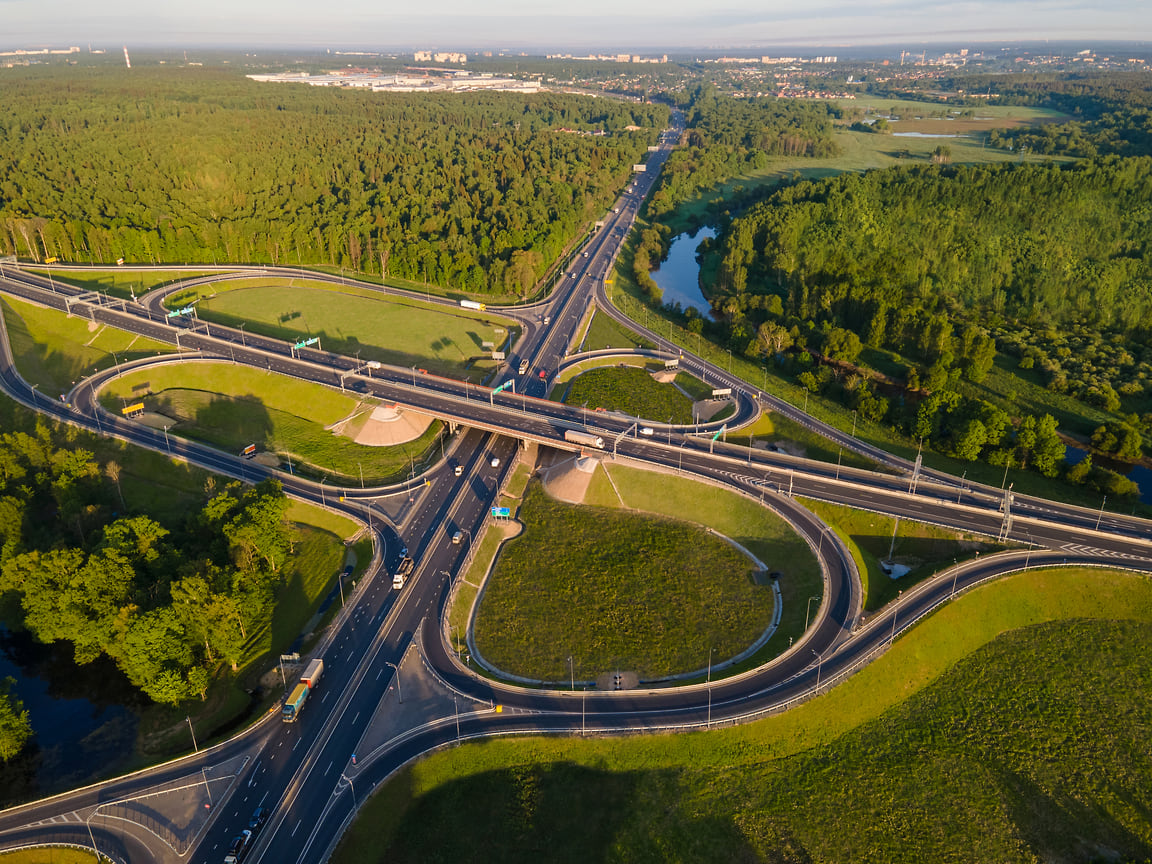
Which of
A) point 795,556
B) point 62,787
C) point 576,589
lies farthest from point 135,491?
point 795,556

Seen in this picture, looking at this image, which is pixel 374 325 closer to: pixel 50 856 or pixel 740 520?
pixel 740 520

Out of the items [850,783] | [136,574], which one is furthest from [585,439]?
[136,574]

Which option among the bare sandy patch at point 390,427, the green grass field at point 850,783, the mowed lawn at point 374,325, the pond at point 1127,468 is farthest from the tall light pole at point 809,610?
the mowed lawn at point 374,325

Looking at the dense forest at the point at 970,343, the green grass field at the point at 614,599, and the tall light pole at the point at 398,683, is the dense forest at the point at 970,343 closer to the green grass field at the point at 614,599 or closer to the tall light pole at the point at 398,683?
the green grass field at the point at 614,599

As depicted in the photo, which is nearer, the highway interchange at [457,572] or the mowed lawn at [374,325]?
the highway interchange at [457,572]

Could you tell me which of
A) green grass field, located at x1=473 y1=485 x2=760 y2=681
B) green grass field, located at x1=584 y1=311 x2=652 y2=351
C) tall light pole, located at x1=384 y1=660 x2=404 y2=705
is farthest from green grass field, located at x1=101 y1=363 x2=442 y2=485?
green grass field, located at x1=584 y1=311 x2=652 y2=351

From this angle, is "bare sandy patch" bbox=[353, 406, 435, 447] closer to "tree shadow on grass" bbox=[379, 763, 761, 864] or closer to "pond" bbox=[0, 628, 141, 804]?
"pond" bbox=[0, 628, 141, 804]
